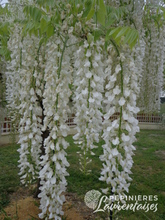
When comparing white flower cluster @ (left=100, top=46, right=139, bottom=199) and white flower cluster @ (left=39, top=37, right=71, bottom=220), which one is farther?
white flower cluster @ (left=39, top=37, right=71, bottom=220)

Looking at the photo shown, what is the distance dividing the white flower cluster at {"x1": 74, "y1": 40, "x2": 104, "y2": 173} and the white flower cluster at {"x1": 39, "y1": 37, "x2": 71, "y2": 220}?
148 mm

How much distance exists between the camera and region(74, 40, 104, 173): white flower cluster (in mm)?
1604

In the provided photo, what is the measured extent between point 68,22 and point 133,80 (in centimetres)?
92

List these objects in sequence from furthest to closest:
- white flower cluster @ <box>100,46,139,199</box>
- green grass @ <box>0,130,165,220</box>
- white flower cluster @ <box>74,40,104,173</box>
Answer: green grass @ <box>0,130,165,220</box> < white flower cluster @ <box>74,40,104,173</box> < white flower cluster @ <box>100,46,139,199</box>

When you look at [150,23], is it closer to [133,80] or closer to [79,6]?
[79,6]

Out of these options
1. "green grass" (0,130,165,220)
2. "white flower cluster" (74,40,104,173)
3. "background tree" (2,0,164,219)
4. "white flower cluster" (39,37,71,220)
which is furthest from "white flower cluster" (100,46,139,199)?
"green grass" (0,130,165,220)

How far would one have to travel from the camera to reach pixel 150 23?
3213 millimetres

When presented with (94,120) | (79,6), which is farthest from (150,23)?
Result: (94,120)

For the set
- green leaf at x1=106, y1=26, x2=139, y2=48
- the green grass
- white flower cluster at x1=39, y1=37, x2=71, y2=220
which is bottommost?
the green grass

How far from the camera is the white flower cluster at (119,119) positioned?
1.43 meters

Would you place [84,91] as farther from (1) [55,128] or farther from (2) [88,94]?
(1) [55,128]

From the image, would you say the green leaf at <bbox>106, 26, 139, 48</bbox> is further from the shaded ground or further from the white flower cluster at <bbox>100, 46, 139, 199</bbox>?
the shaded ground

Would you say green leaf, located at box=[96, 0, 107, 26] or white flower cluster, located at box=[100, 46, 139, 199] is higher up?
green leaf, located at box=[96, 0, 107, 26]

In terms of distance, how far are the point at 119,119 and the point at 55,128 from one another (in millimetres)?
560
